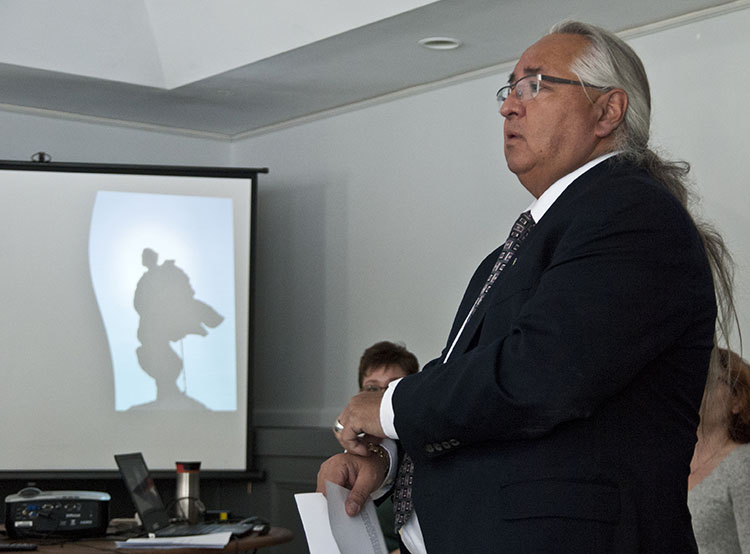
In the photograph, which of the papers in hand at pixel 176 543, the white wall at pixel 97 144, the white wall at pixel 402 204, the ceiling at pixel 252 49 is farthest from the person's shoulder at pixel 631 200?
the white wall at pixel 97 144

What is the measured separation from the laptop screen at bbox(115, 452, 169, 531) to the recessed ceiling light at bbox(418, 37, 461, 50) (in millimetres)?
2039

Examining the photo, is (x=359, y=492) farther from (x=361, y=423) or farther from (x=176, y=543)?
(x=176, y=543)

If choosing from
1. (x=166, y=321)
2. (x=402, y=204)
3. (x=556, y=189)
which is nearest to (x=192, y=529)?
(x=166, y=321)

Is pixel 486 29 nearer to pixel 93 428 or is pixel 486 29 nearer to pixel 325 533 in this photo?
pixel 93 428

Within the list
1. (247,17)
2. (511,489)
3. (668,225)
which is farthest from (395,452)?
(247,17)

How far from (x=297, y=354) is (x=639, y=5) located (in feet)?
8.29

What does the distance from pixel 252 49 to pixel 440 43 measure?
0.85 m

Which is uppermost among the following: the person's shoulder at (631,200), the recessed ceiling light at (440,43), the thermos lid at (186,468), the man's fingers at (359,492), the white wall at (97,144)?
the recessed ceiling light at (440,43)

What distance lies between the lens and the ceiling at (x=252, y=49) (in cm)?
378

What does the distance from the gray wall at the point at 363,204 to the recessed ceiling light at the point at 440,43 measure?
0.35m

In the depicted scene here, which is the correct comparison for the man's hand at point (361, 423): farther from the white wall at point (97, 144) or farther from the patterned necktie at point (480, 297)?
the white wall at point (97, 144)

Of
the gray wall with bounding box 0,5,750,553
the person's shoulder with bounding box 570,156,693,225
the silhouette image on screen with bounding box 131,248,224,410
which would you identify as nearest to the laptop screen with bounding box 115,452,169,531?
the silhouette image on screen with bounding box 131,248,224,410

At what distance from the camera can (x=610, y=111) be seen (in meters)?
1.39

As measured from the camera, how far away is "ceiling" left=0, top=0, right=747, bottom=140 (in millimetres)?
3783
